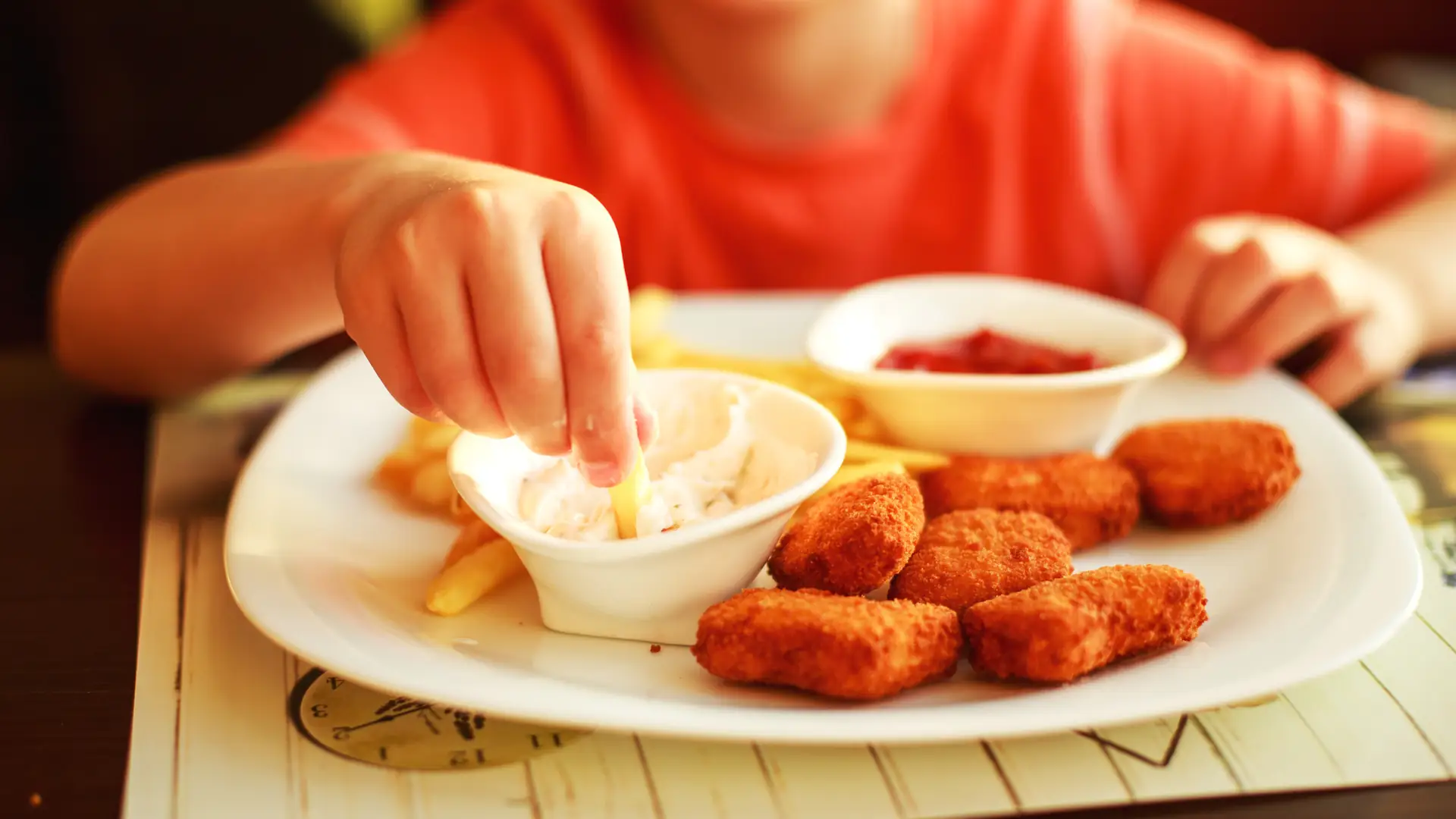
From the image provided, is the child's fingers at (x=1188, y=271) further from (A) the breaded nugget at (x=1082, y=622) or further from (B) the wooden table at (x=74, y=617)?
(B) the wooden table at (x=74, y=617)

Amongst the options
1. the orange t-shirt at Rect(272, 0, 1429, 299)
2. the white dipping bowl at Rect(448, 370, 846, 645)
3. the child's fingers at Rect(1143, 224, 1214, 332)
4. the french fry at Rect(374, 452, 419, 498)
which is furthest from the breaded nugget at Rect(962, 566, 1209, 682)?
the orange t-shirt at Rect(272, 0, 1429, 299)

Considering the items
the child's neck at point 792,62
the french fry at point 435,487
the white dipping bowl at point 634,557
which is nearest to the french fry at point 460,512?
the french fry at point 435,487

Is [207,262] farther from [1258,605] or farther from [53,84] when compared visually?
[53,84]

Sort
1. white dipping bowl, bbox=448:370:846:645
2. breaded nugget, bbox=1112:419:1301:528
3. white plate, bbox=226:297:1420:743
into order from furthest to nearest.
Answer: breaded nugget, bbox=1112:419:1301:528
white dipping bowl, bbox=448:370:846:645
white plate, bbox=226:297:1420:743

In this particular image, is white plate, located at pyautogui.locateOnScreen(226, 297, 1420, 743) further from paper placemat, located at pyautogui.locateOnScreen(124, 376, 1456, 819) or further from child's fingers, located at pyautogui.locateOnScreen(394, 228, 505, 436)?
child's fingers, located at pyautogui.locateOnScreen(394, 228, 505, 436)

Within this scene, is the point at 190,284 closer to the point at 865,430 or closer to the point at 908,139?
the point at 865,430

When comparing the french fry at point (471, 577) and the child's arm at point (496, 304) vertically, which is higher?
the child's arm at point (496, 304)

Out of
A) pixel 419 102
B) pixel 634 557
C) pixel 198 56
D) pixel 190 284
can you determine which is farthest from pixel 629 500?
pixel 198 56
